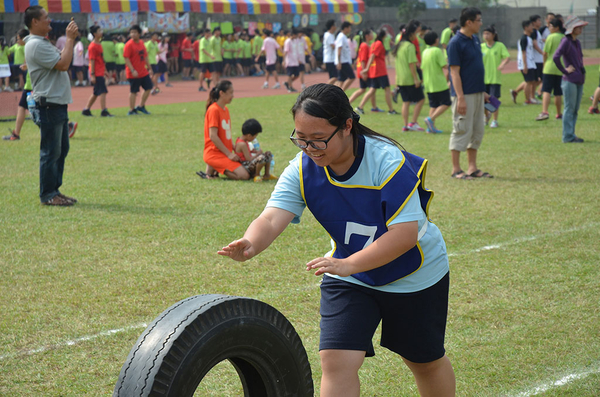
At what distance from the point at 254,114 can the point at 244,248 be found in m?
14.4

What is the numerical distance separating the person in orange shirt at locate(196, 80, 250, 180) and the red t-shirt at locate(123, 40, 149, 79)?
24.7 ft

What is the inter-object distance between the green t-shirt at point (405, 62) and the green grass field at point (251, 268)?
334 cm

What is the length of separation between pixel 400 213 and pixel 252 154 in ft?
22.9

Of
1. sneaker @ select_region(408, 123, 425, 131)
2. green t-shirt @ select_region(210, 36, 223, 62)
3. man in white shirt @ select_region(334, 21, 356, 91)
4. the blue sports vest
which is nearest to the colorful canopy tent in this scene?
green t-shirt @ select_region(210, 36, 223, 62)

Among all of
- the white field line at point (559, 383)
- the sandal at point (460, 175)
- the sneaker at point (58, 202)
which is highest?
the sandal at point (460, 175)

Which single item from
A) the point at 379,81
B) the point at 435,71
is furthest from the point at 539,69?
the point at 435,71

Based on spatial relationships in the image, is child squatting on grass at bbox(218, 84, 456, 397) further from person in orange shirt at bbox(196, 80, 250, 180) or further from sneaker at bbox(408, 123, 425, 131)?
sneaker at bbox(408, 123, 425, 131)

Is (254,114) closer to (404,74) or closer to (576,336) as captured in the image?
(404,74)

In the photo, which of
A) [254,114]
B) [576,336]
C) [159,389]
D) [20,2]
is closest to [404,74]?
[254,114]

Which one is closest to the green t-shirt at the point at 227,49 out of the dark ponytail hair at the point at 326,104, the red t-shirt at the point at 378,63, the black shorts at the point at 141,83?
the black shorts at the point at 141,83

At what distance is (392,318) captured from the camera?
9.05 ft

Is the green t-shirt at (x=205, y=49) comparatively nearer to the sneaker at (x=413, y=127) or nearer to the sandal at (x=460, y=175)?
the sneaker at (x=413, y=127)

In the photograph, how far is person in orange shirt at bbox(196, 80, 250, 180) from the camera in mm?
8898

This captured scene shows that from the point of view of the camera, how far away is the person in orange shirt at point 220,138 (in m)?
8.90
